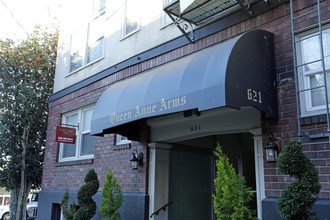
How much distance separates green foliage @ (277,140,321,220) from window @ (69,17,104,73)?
683cm

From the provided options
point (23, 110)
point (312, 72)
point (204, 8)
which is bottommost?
point (312, 72)

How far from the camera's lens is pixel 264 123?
4934 mm

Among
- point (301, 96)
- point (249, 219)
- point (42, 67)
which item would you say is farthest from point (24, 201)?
point (301, 96)

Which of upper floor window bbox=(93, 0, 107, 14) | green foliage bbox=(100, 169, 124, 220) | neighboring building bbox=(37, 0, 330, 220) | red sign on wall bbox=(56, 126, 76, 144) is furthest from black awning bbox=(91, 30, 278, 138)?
upper floor window bbox=(93, 0, 107, 14)

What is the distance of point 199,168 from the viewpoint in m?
8.20

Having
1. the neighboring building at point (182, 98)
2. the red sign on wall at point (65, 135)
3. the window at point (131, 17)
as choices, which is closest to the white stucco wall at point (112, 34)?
the neighboring building at point (182, 98)

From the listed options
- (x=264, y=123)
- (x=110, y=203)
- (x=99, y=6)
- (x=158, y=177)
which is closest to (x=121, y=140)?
(x=158, y=177)

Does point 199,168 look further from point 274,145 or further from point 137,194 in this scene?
point 274,145

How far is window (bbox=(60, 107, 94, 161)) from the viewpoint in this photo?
9.01 meters

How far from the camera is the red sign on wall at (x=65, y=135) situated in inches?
346

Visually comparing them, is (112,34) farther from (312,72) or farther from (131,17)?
(312,72)

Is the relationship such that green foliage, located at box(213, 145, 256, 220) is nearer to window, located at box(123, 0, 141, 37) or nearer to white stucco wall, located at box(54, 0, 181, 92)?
white stucco wall, located at box(54, 0, 181, 92)

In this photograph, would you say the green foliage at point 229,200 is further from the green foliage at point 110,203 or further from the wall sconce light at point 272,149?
the green foliage at point 110,203

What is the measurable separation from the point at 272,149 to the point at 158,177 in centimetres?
294
